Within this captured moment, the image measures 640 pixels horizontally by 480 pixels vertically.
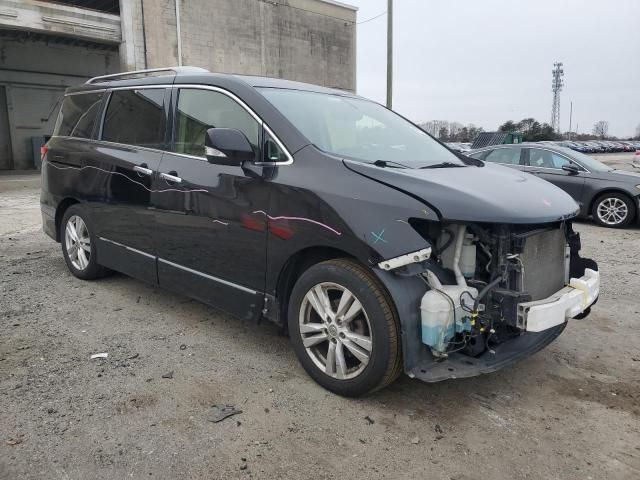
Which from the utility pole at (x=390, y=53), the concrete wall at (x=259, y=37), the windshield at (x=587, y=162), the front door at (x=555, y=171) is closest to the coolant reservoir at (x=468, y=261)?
the front door at (x=555, y=171)

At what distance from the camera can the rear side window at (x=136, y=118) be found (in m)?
4.20

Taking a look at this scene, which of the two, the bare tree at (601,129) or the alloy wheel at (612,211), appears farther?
the bare tree at (601,129)

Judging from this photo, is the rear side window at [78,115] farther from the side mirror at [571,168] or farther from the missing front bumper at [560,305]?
the side mirror at [571,168]

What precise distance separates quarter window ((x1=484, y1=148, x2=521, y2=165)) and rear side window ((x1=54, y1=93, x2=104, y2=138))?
7831 mm

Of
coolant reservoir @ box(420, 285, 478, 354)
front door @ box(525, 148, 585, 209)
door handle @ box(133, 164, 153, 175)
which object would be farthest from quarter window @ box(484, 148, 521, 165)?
coolant reservoir @ box(420, 285, 478, 354)

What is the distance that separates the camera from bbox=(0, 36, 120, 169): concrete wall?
24.4 metres

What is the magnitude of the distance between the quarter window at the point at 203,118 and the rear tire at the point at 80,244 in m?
1.67

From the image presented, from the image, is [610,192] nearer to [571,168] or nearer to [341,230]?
[571,168]

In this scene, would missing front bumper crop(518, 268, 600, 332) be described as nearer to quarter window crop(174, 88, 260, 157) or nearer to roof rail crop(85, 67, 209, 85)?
quarter window crop(174, 88, 260, 157)

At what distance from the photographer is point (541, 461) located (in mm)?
2570

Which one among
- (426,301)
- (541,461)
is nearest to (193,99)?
(426,301)

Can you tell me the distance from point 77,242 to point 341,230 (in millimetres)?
3489

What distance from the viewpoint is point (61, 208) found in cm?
546

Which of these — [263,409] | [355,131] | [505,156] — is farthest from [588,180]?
[263,409]
